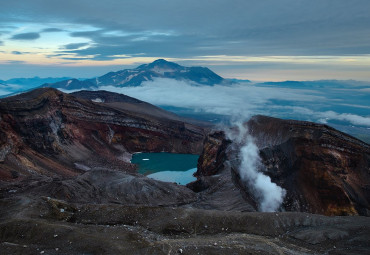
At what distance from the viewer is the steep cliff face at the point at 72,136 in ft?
→ 215

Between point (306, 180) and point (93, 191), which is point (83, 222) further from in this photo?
point (306, 180)

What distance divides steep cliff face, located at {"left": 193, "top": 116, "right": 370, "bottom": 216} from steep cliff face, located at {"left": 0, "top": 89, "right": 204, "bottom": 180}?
35268 millimetres

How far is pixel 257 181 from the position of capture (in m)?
52.1

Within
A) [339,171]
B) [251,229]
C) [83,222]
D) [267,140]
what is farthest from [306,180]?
[83,222]

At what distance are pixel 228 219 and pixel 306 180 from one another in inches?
1071

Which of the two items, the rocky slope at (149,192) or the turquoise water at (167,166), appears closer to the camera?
the rocky slope at (149,192)

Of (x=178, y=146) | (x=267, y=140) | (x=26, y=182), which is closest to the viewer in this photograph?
(x=26, y=182)

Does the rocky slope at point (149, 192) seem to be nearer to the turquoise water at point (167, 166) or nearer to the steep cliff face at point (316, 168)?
the steep cliff face at point (316, 168)

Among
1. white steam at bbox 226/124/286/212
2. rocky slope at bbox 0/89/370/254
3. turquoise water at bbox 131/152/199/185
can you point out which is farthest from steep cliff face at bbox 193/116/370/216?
turquoise water at bbox 131/152/199/185

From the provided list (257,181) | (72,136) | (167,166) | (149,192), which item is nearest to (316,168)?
(257,181)

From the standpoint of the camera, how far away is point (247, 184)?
52.8 m

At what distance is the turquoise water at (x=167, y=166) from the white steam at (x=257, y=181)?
20.1 m

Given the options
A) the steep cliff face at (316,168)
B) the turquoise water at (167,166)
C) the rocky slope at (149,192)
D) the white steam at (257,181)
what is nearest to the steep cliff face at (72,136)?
the rocky slope at (149,192)

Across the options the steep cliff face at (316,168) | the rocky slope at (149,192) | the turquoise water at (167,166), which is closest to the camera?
the rocky slope at (149,192)
